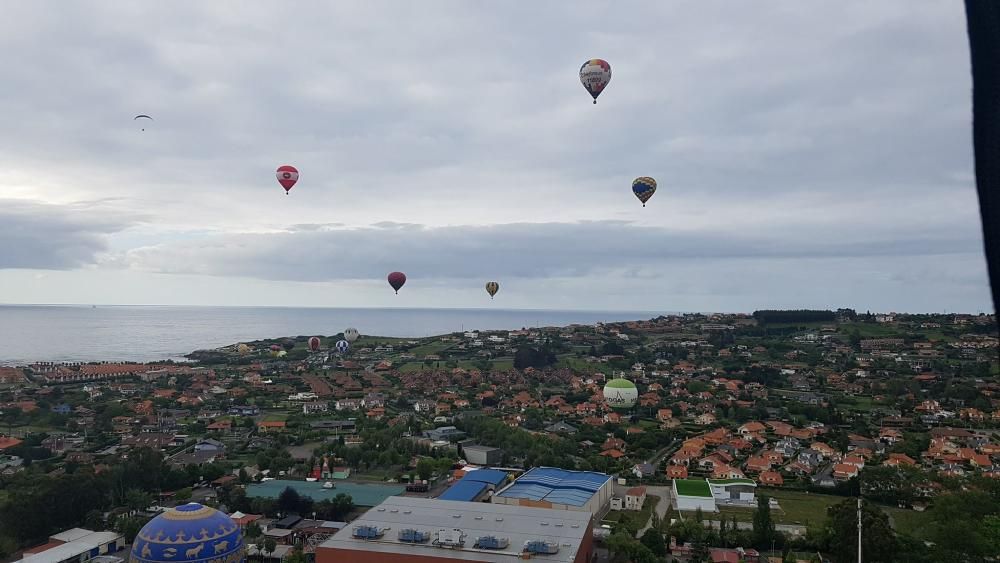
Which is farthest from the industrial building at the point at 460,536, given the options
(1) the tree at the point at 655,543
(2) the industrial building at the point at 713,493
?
(2) the industrial building at the point at 713,493

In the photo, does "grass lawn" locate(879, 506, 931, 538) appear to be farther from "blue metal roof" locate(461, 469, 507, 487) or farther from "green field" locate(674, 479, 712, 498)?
"blue metal roof" locate(461, 469, 507, 487)

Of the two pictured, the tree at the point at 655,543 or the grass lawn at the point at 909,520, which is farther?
the grass lawn at the point at 909,520

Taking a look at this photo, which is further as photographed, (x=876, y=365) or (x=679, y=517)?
(x=876, y=365)

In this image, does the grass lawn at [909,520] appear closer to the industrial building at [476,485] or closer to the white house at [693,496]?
the white house at [693,496]

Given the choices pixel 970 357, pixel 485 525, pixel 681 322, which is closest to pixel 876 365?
pixel 970 357

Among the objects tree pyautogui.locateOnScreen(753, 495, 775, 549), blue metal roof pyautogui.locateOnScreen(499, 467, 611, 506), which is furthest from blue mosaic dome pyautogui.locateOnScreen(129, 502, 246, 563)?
tree pyautogui.locateOnScreen(753, 495, 775, 549)

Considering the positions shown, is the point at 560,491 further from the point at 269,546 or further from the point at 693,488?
the point at 269,546

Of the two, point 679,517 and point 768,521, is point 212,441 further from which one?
point 768,521
